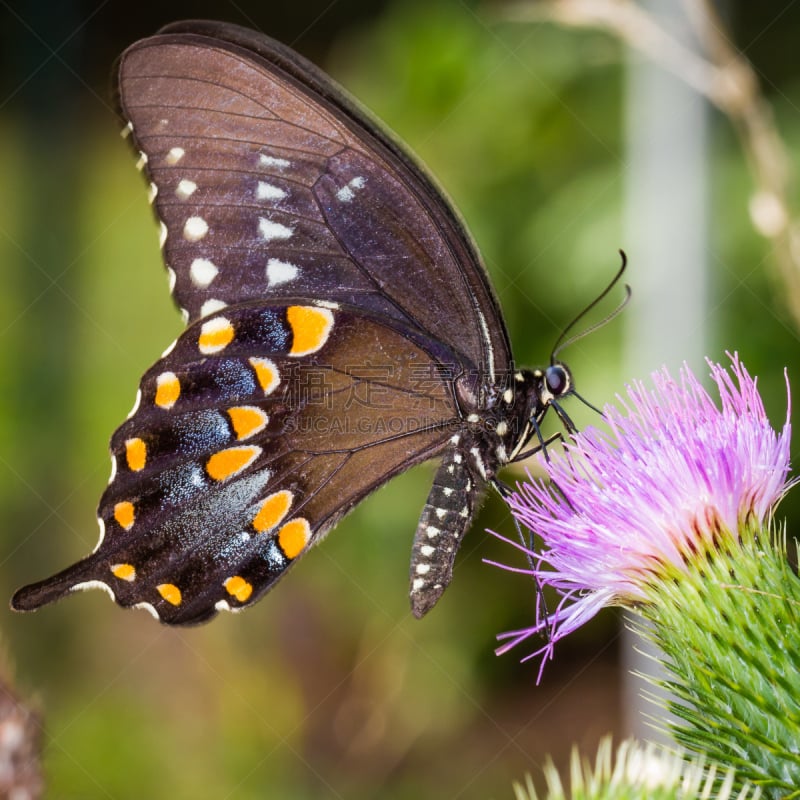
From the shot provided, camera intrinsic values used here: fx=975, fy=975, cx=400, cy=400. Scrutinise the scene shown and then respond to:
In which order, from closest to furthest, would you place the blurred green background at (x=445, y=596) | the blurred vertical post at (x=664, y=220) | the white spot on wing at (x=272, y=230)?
the white spot on wing at (x=272, y=230), the blurred green background at (x=445, y=596), the blurred vertical post at (x=664, y=220)

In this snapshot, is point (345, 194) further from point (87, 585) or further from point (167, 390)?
point (87, 585)

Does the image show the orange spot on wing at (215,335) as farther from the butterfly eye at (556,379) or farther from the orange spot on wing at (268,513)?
the butterfly eye at (556,379)

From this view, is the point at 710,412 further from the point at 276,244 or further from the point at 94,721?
the point at 94,721

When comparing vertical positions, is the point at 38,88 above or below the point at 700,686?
above

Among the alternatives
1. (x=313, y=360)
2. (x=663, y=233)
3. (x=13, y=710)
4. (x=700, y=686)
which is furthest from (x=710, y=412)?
(x=663, y=233)

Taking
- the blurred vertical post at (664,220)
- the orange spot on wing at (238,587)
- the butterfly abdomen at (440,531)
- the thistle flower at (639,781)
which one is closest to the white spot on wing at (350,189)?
the butterfly abdomen at (440,531)

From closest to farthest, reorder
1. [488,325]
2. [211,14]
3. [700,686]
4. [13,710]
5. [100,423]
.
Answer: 1. [700,686]
2. [13,710]
3. [488,325]
4. [100,423]
5. [211,14]
